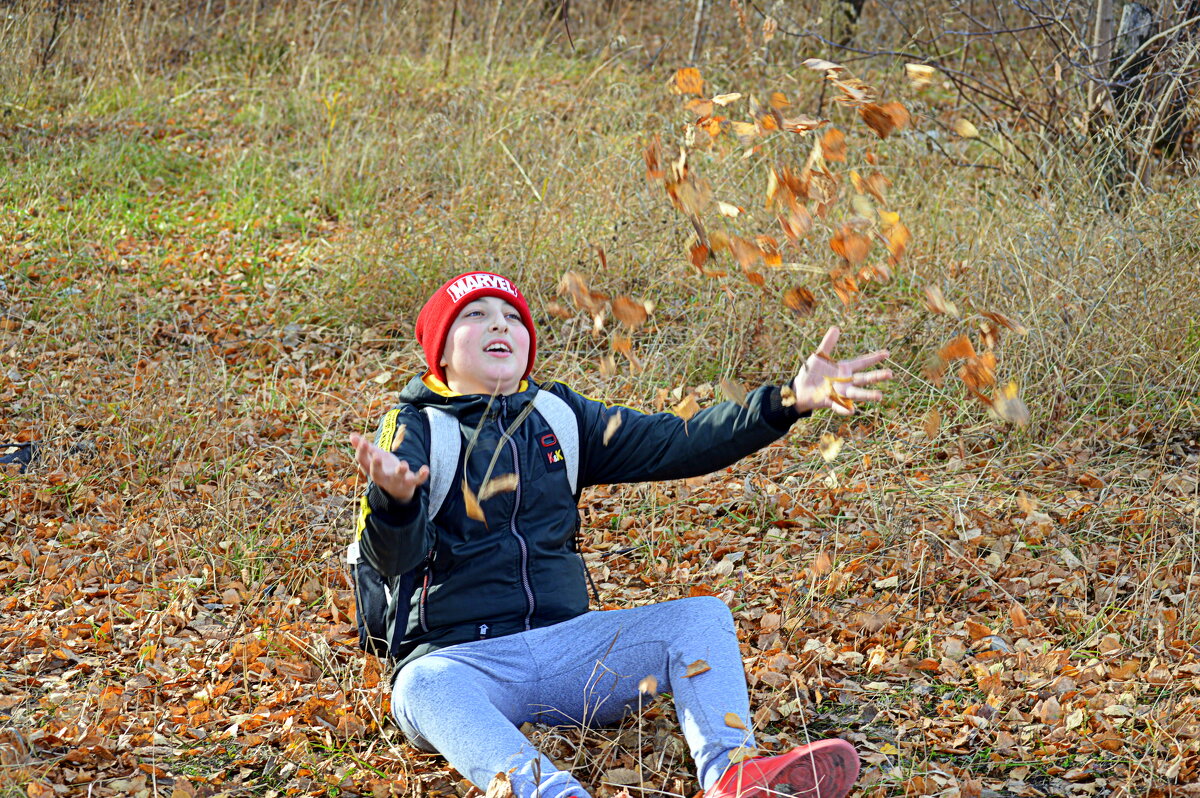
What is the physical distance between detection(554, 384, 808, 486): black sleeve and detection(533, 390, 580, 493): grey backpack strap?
0.11ft

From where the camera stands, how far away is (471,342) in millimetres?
2762

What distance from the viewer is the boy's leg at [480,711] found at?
7.11ft

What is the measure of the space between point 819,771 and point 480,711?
2.36 ft

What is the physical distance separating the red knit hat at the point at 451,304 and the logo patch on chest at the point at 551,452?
0.75 ft

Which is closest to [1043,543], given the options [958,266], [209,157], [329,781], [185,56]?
[958,266]

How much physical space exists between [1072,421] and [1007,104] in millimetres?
2391

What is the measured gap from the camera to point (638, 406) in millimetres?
4551

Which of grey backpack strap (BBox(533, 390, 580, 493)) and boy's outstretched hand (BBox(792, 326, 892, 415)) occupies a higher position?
boy's outstretched hand (BBox(792, 326, 892, 415))

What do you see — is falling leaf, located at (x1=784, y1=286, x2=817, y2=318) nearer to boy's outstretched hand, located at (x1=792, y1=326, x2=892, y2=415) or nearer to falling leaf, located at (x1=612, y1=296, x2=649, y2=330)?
boy's outstretched hand, located at (x1=792, y1=326, x2=892, y2=415)

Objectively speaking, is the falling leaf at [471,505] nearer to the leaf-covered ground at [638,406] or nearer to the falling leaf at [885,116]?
the leaf-covered ground at [638,406]

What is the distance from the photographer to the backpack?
259 centimetres

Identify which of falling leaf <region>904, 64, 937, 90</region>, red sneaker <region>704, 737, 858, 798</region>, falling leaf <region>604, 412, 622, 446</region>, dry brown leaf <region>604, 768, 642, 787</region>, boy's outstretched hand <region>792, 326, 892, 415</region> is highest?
falling leaf <region>904, 64, 937, 90</region>

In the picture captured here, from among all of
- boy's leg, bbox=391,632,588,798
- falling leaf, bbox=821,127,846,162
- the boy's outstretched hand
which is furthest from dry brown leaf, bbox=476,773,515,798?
falling leaf, bbox=821,127,846,162

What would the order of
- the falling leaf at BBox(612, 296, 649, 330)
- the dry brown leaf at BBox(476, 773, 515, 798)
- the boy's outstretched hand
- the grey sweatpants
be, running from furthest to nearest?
the falling leaf at BBox(612, 296, 649, 330) < the boy's outstretched hand < the grey sweatpants < the dry brown leaf at BBox(476, 773, 515, 798)
